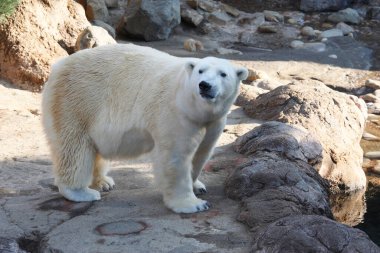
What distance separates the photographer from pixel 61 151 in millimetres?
4496

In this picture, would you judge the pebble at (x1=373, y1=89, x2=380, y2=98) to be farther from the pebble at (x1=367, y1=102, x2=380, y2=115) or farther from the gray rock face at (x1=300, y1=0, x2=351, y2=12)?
the gray rock face at (x1=300, y1=0, x2=351, y2=12)

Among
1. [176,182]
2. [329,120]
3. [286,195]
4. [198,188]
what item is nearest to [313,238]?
[286,195]

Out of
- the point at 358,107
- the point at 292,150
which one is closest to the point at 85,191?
the point at 292,150

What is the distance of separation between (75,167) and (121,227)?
69 cm

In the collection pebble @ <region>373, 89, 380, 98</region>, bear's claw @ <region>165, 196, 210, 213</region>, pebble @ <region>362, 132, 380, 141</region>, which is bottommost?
pebble @ <region>362, 132, 380, 141</region>

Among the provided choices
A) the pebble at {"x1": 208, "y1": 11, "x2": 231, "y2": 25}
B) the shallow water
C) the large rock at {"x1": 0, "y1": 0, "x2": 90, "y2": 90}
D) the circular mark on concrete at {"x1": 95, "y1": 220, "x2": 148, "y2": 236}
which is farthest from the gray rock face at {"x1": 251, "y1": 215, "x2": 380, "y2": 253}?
the pebble at {"x1": 208, "y1": 11, "x2": 231, "y2": 25}

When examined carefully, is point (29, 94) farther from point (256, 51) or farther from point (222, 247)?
point (256, 51)

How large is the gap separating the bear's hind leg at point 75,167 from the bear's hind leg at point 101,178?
1.00 feet

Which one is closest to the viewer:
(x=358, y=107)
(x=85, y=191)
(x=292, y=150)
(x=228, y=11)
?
(x=85, y=191)

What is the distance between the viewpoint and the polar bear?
4227 millimetres

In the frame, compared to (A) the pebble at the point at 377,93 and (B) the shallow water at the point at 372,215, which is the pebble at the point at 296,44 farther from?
(B) the shallow water at the point at 372,215

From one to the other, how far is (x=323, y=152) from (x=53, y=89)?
273cm

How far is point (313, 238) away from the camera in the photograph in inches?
130

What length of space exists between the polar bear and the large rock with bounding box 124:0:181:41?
756cm
